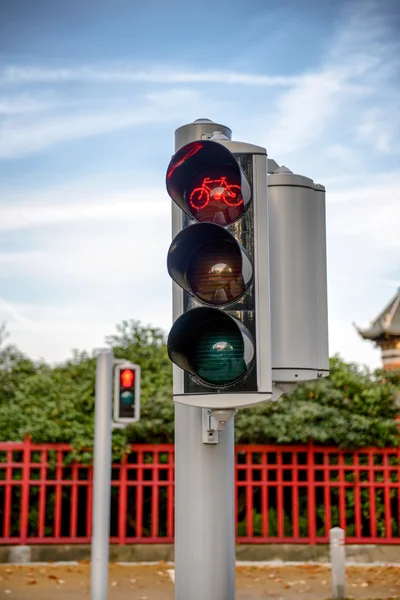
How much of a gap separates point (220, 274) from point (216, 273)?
0.02 m

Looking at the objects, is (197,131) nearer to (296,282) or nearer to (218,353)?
(296,282)

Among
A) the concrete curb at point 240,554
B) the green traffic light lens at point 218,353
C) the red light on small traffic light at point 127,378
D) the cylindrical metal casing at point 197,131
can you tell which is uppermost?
the cylindrical metal casing at point 197,131

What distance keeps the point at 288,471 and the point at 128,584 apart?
11.6 feet

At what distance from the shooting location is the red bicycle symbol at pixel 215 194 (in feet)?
7.92

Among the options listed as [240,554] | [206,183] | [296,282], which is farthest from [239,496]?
[206,183]

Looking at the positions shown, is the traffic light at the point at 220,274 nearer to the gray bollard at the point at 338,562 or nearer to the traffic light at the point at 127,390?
the traffic light at the point at 127,390

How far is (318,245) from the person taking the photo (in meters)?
2.66

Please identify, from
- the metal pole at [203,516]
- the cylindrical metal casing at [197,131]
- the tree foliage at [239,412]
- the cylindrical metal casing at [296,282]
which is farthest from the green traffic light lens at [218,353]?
the tree foliage at [239,412]

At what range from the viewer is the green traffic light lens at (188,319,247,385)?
227cm

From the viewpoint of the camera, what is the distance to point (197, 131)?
2.65m

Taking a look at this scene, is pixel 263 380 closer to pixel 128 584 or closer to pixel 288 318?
pixel 288 318

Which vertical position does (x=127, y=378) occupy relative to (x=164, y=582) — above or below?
above

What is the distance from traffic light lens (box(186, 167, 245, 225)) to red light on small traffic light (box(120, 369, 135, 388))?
331cm

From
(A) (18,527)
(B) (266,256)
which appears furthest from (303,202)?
(A) (18,527)
